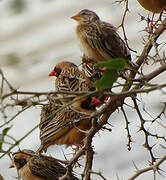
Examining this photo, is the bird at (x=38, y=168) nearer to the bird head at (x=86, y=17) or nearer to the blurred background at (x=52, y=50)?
the bird head at (x=86, y=17)

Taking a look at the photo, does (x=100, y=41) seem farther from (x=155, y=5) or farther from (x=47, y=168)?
(x=47, y=168)

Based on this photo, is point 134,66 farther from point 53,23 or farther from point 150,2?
point 53,23

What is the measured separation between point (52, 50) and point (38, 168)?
2135 mm

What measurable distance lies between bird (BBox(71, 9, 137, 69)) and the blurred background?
2048 millimetres

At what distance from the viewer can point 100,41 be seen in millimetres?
2332

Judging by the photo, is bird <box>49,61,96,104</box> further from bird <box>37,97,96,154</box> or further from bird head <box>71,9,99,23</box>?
bird head <box>71,9,99,23</box>

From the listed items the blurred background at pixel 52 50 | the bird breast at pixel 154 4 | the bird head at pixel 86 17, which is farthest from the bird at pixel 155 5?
the blurred background at pixel 52 50

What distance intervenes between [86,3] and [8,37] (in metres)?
0.84

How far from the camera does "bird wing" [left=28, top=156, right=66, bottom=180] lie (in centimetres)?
269

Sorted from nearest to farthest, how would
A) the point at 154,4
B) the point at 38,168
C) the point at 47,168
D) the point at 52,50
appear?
the point at 154,4 < the point at 47,168 < the point at 38,168 < the point at 52,50

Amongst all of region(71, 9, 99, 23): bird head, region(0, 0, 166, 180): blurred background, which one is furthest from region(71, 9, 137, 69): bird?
region(0, 0, 166, 180): blurred background

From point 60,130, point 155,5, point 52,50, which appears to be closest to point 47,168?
point 60,130

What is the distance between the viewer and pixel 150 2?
2320mm

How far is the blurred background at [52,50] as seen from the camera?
462 centimetres
